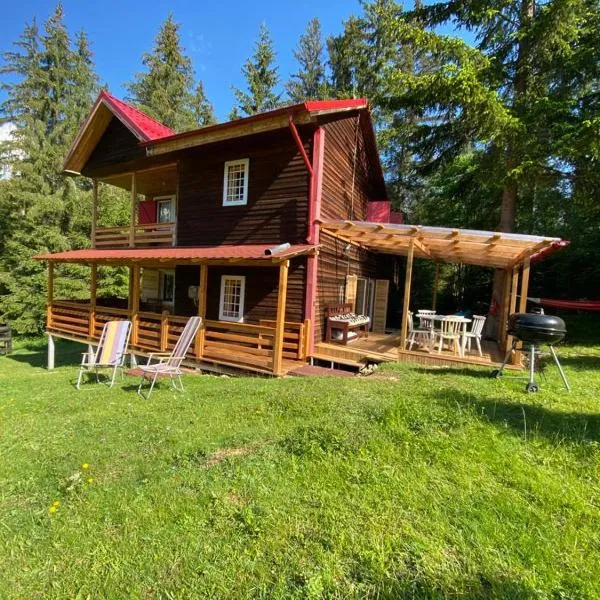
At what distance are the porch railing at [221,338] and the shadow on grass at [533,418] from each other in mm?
4370

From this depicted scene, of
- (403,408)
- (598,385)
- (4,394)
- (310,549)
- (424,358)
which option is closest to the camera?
(310,549)

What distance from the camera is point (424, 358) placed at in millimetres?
8203

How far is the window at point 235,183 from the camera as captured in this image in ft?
33.5

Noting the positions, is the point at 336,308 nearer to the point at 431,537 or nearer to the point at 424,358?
the point at 424,358

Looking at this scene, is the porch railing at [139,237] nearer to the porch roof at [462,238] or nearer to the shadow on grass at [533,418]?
the porch roof at [462,238]

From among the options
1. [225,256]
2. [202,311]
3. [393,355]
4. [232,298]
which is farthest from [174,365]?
[393,355]

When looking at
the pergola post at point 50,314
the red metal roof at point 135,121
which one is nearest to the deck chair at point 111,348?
the pergola post at point 50,314

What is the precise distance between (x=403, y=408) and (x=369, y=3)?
84.3 ft

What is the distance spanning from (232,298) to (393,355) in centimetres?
472

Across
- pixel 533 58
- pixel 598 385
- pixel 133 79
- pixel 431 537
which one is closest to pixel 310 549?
pixel 431 537

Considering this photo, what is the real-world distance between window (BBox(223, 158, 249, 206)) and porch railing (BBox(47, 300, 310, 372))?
3544mm

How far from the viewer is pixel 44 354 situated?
52.4 feet

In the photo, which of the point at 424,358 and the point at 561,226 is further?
the point at 561,226

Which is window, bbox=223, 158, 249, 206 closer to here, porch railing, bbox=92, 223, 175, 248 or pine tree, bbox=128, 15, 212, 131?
porch railing, bbox=92, 223, 175, 248
